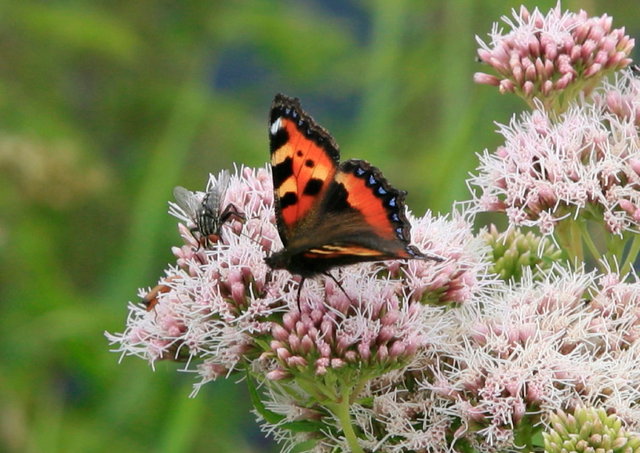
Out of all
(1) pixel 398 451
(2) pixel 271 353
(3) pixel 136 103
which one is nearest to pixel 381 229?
(2) pixel 271 353

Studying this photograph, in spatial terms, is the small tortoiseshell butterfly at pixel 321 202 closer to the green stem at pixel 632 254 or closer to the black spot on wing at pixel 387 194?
the black spot on wing at pixel 387 194

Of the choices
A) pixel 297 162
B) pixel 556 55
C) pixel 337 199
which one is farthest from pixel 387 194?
pixel 556 55

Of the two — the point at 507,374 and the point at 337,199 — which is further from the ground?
the point at 337,199

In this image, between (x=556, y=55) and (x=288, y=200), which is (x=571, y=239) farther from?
(x=288, y=200)

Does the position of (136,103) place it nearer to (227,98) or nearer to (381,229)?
(227,98)

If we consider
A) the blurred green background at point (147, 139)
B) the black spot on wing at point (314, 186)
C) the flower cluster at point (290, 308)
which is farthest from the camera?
the blurred green background at point (147, 139)

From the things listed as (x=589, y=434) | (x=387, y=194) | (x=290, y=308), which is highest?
(x=387, y=194)

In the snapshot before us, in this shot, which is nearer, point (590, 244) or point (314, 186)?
point (314, 186)

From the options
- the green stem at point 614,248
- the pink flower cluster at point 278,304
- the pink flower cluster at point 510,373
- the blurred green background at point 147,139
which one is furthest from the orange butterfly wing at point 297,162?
the blurred green background at point 147,139
